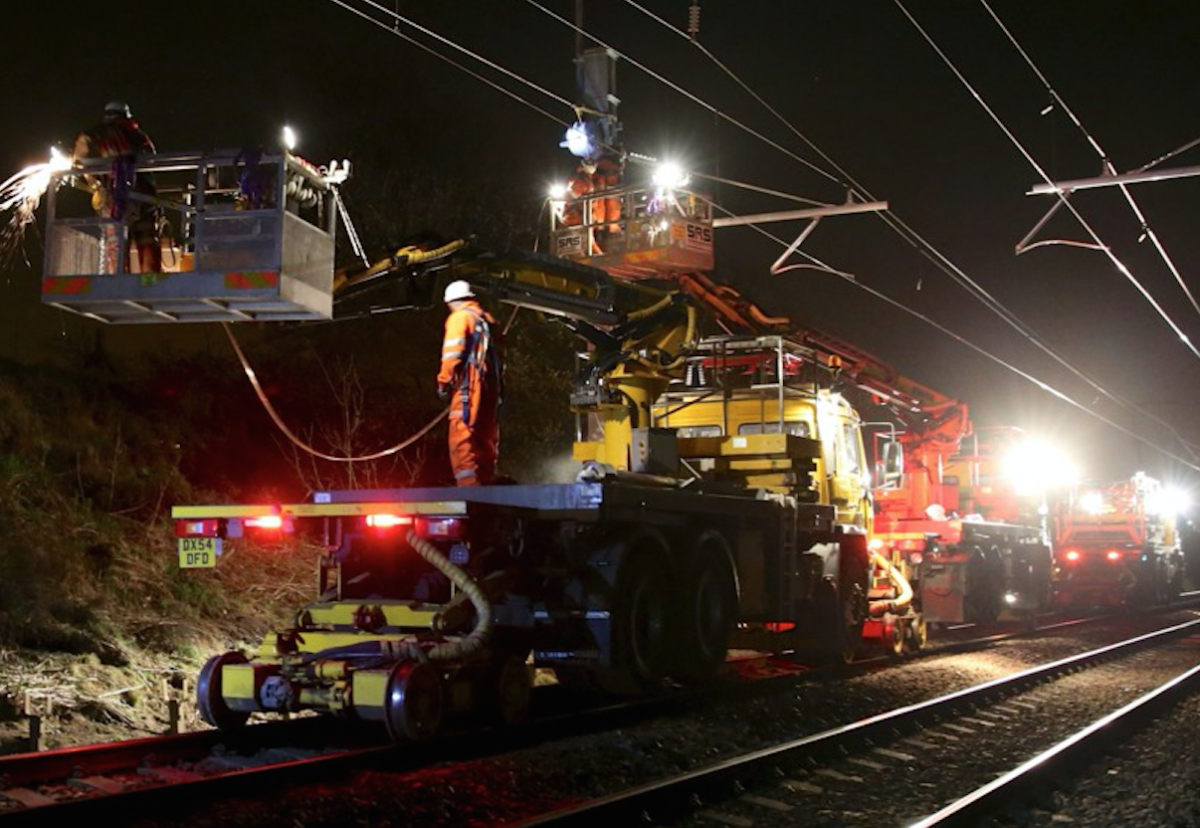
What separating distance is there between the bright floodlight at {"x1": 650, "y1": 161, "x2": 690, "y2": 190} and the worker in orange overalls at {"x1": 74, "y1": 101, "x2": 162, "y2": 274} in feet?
Result: 28.1

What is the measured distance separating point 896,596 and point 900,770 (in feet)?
27.1

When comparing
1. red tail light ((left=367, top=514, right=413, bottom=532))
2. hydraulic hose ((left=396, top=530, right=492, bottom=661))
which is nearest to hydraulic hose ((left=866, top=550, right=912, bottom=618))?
hydraulic hose ((left=396, top=530, right=492, bottom=661))

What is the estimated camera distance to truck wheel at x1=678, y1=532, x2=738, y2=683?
11.4 meters

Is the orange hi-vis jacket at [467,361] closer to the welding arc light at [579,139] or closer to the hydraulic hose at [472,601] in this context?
the hydraulic hose at [472,601]

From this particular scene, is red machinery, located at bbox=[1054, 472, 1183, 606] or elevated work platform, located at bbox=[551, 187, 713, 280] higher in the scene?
elevated work platform, located at bbox=[551, 187, 713, 280]

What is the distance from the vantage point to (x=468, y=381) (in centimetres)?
1052

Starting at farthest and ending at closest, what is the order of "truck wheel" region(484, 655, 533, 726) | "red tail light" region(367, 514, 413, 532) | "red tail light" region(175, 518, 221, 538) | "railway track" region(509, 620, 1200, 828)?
1. "red tail light" region(175, 518, 221, 538)
2. "truck wheel" region(484, 655, 533, 726)
3. "red tail light" region(367, 514, 413, 532)
4. "railway track" region(509, 620, 1200, 828)

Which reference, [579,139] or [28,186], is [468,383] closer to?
[28,186]

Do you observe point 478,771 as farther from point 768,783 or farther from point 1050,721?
point 1050,721

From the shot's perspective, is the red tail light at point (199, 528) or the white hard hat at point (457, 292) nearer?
the red tail light at point (199, 528)

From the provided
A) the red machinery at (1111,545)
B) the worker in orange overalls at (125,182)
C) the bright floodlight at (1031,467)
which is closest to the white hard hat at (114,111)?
the worker in orange overalls at (125,182)

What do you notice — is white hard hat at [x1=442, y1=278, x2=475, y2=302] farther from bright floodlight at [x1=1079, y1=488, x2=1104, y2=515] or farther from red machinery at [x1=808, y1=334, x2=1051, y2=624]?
bright floodlight at [x1=1079, y1=488, x2=1104, y2=515]

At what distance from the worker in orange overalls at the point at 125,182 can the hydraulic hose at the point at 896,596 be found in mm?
10358

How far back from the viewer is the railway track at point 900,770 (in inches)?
291
